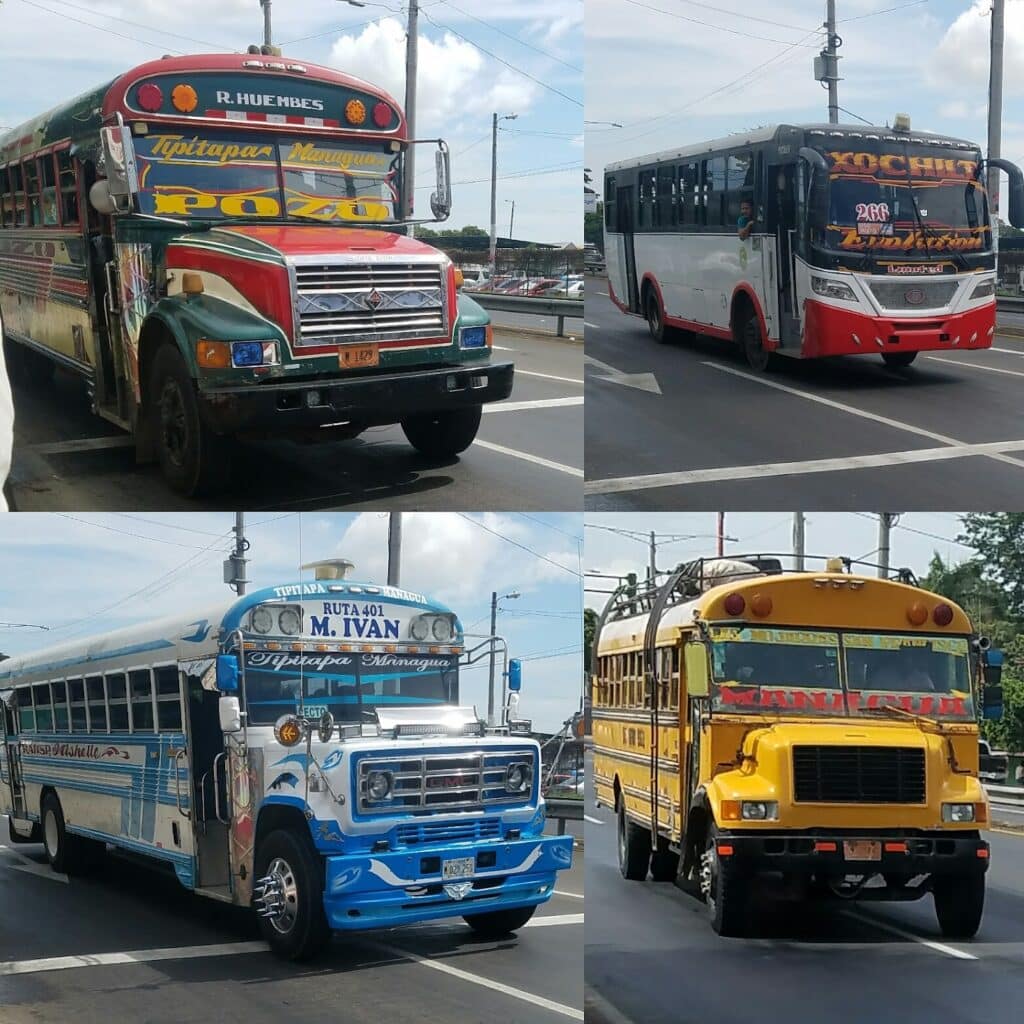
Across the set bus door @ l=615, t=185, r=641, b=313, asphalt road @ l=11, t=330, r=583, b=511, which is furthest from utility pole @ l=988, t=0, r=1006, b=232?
asphalt road @ l=11, t=330, r=583, b=511

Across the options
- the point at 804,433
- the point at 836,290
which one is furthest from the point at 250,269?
the point at 836,290

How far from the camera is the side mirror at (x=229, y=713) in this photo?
30.5ft

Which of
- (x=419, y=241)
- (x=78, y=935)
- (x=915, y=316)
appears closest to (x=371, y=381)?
(x=419, y=241)

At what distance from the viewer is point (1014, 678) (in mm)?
31609

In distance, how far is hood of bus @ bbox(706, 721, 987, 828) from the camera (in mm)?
9242

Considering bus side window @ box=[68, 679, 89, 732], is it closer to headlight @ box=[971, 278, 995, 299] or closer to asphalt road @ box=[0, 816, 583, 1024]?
asphalt road @ box=[0, 816, 583, 1024]

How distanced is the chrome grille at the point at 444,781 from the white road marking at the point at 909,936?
271 centimetres

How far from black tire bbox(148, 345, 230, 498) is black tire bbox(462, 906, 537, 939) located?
3.77m

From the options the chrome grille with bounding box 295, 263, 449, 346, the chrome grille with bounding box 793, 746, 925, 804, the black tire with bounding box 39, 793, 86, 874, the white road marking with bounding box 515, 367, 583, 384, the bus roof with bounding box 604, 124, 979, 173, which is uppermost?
the bus roof with bounding box 604, 124, 979, 173

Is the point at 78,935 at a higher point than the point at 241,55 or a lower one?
lower

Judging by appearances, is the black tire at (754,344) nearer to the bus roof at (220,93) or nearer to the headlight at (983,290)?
the headlight at (983,290)

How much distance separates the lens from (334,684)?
389 inches

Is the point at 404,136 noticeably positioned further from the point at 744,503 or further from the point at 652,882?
the point at 652,882

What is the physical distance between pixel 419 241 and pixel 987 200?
34.2ft
